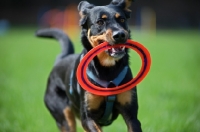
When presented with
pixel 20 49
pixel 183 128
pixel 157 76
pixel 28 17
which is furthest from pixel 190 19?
pixel 183 128

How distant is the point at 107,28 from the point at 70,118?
1.62 meters

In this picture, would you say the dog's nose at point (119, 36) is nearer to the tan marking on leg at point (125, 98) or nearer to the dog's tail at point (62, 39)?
the tan marking on leg at point (125, 98)

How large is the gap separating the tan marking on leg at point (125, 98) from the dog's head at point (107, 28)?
36 cm

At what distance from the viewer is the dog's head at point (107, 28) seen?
12.5 ft

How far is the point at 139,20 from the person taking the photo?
28.4 metres

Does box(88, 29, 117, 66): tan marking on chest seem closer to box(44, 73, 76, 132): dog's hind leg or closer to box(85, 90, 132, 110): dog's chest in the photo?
box(85, 90, 132, 110): dog's chest

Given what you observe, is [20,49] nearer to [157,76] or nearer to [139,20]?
[157,76]

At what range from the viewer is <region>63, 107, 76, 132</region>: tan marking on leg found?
16.3 feet

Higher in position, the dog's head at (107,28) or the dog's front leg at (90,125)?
the dog's head at (107,28)

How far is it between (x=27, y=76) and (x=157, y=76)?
3386 mm

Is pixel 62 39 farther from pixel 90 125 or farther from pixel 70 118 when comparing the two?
pixel 90 125

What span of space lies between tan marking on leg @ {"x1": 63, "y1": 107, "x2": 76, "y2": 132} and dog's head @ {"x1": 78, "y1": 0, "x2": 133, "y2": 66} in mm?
1173

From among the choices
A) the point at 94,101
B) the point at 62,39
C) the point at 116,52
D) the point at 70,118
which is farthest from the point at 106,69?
the point at 62,39

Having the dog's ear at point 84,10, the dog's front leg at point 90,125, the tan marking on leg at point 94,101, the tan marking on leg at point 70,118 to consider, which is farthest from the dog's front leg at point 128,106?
the tan marking on leg at point 70,118
